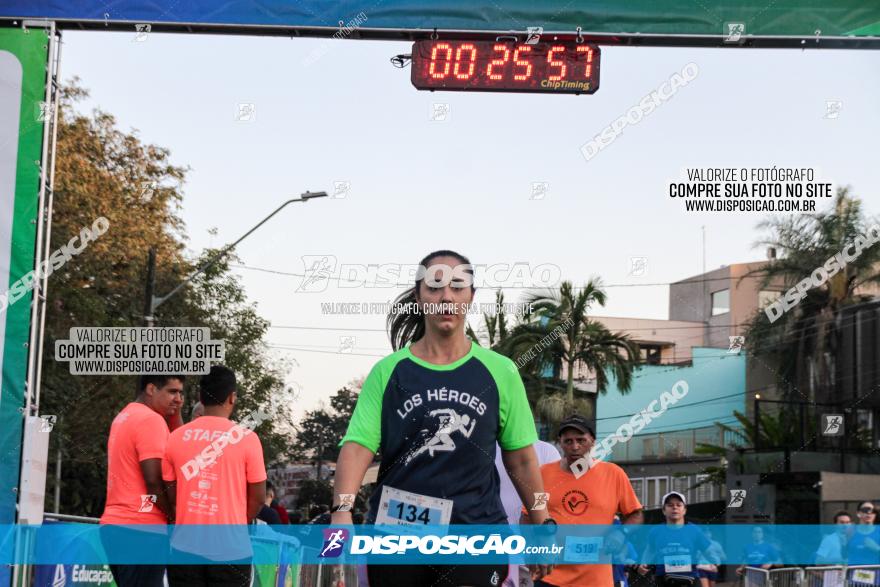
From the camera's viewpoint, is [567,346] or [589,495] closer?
[589,495]

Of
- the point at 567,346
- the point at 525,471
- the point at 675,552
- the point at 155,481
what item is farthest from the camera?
the point at 567,346

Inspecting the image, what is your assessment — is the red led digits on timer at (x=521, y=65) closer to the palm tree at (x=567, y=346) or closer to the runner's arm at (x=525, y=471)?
the palm tree at (x=567, y=346)

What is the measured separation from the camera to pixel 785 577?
10688 millimetres

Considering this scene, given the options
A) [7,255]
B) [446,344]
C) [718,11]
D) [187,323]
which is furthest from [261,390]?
[446,344]

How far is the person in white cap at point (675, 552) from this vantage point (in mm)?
8234

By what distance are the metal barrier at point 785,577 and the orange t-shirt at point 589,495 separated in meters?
4.42

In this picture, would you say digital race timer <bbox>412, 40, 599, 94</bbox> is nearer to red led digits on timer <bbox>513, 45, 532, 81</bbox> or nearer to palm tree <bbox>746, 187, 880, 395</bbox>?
red led digits on timer <bbox>513, 45, 532, 81</bbox>

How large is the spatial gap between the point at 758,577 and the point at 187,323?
10564 mm

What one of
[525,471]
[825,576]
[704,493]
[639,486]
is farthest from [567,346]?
[704,493]

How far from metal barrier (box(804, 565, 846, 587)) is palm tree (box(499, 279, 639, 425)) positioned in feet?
10.1

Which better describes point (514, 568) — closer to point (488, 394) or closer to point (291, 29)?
point (488, 394)

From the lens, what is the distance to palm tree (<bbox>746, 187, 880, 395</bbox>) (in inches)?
731

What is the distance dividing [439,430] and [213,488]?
76.2 inches

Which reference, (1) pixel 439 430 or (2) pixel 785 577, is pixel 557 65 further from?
(2) pixel 785 577
